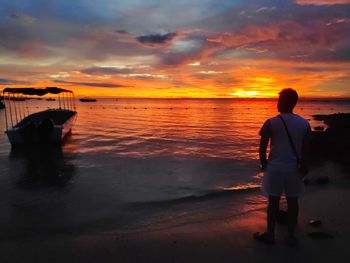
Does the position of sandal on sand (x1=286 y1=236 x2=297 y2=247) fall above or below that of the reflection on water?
above

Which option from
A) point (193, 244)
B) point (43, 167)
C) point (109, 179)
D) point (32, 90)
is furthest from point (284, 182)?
point (32, 90)

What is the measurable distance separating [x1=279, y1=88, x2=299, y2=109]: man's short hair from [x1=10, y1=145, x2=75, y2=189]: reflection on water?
799cm

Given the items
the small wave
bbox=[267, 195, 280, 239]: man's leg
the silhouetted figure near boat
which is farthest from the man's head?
the small wave

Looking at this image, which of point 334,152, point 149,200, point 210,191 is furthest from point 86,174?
Answer: point 334,152

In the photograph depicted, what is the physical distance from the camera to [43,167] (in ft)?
44.7

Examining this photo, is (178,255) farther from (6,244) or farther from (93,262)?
(6,244)

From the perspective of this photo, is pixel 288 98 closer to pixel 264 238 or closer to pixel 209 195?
pixel 264 238

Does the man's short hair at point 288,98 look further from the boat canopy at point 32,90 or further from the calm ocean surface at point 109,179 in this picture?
the boat canopy at point 32,90

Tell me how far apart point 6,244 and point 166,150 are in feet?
40.1

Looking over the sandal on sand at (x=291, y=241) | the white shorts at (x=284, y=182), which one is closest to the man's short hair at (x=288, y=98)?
the white shorts at (x=284, y=182)

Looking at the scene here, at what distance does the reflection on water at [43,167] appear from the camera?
35.9 feet

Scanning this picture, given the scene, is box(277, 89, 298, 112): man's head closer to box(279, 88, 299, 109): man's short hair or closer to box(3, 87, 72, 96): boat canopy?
box(279, 88, 299, 109): man's short hair

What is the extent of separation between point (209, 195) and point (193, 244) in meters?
3.66

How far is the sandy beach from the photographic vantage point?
5.12 meters
